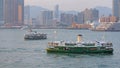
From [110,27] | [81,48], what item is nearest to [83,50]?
[81,48]

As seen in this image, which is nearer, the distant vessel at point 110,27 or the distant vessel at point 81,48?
the distant vessel at point 81,48

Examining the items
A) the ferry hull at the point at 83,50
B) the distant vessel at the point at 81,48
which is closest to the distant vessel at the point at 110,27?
the distant vessel at the point at 81,48

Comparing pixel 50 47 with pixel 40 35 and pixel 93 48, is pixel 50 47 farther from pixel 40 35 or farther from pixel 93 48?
pixel 40 35

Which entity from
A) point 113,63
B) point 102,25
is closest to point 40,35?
point 113,63

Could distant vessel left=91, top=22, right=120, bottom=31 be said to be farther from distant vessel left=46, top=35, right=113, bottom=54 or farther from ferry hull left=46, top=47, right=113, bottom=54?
ferry hull left=46, top=47, right=113, bottom=54

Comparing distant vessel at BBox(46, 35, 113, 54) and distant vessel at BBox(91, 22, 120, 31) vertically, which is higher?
distant vessel at BBox(46, 35, 113, 54)

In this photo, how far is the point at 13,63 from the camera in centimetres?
3247

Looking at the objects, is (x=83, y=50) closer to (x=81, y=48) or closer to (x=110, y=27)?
(x=81, y=48)

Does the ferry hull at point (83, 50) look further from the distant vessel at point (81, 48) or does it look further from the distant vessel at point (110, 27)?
the distant vessel at point (110, 27)

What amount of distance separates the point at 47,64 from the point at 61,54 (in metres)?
8.44

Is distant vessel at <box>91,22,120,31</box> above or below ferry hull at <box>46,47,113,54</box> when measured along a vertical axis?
below

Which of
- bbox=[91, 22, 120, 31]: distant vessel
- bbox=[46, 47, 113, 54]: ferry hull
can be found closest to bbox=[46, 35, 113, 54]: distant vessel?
bbox=[46, 47, 113, 54]: ferry hull

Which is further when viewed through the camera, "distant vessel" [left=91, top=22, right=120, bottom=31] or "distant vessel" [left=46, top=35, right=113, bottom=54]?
"distant vessel" [left=91, top=22, right=120, bottom=31]

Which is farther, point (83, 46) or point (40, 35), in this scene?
point (40, 35)
